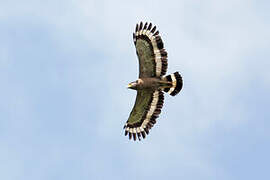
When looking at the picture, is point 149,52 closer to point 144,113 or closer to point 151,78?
point 151,78

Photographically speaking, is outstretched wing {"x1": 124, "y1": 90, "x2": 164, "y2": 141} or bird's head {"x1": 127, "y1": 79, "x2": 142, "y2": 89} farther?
outstretched wing {"x1": 124, "y1": 90, "x2": 164, "y2": 141}

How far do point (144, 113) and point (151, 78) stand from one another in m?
2.30

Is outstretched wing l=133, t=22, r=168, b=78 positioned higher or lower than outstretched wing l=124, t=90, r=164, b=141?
higher

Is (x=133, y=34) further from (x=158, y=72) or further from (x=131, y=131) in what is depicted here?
(x=131, y=131)

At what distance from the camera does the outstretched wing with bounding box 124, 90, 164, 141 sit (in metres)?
37.9

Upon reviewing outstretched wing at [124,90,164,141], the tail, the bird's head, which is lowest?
outstretched wing at [124,90,164,141]

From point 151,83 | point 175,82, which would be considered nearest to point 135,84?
point 151,83

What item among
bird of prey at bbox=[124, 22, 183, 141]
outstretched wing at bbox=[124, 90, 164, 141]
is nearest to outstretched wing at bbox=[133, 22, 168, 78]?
bird of prey at bbox=[124, 22, 183, 141]

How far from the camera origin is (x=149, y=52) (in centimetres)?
3694

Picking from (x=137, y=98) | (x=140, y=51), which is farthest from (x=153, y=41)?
(x=137, y=98)

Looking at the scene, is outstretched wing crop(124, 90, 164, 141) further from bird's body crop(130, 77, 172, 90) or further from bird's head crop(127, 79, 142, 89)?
bird's head crop(127, 79, 142, 89)

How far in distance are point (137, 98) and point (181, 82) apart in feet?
8.05

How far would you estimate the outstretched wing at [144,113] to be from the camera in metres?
37.9

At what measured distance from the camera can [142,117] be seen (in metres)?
38.8
